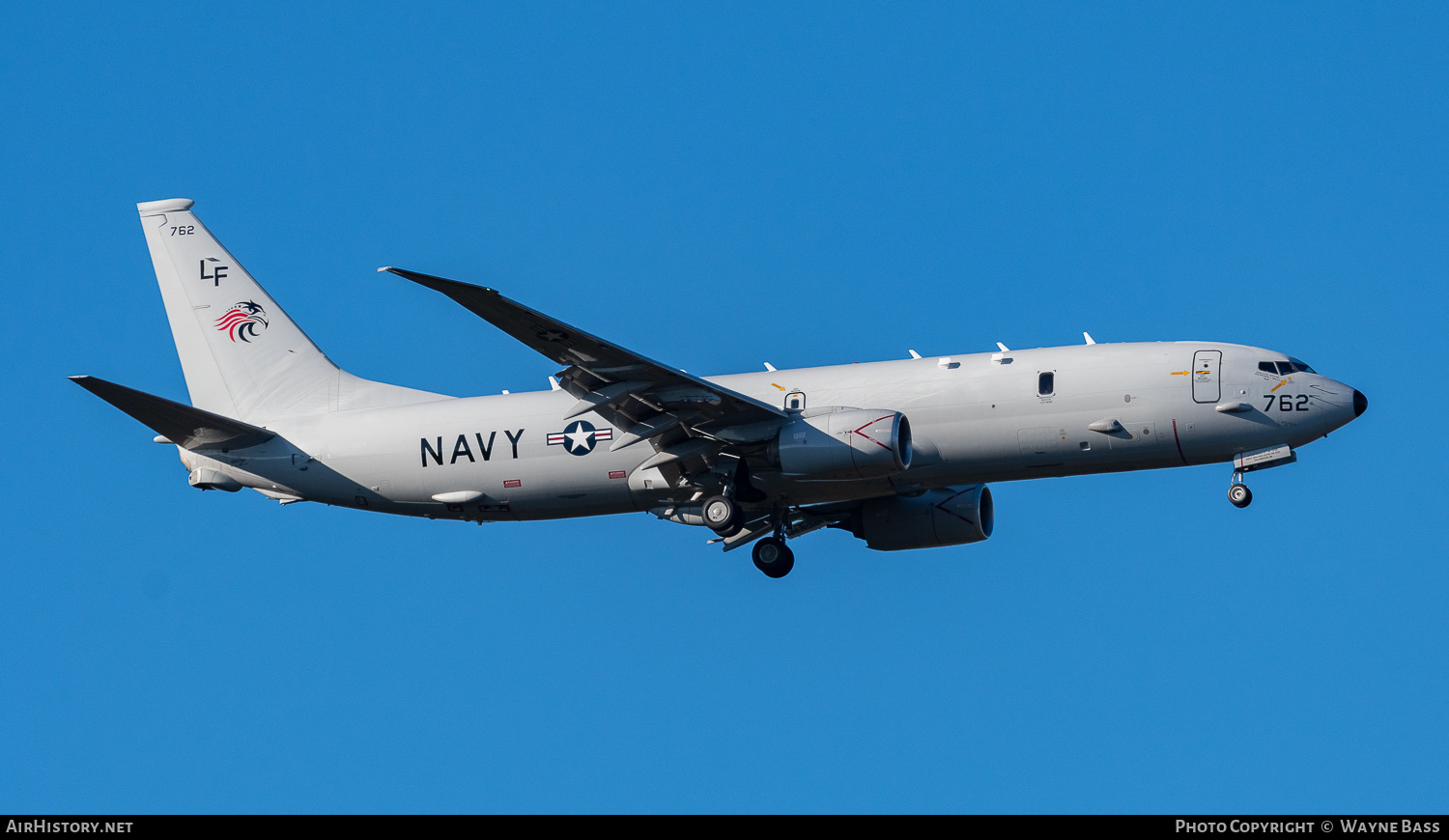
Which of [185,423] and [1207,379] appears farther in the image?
[185,423]

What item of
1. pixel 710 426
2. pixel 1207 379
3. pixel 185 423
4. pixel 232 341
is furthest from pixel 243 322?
pixel 1207 379

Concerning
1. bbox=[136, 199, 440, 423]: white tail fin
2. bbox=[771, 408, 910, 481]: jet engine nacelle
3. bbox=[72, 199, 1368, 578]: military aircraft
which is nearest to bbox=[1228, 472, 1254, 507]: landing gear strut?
bbox=[72, 199, 1368, 578]: military aircraft

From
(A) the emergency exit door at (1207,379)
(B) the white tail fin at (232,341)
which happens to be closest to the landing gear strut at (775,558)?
(B) the white tail fin at (232,341)

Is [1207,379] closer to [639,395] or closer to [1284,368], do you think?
[1284,368]

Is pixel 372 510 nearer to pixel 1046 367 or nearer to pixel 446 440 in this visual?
pixel 446 440

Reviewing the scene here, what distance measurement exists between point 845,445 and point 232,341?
17252mm

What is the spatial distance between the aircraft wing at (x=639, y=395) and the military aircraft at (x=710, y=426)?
52mm

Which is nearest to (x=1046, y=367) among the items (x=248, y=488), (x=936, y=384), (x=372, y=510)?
(x=936, y=384)

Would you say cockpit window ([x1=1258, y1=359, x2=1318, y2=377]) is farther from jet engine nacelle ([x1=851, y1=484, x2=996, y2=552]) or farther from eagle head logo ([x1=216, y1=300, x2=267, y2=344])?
eagle head logo ([x1=216, y1=300, x2=267, y2=344])

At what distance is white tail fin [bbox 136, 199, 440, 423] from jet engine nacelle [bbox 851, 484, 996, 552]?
37.3 feet

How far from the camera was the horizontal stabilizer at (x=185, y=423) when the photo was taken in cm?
3591

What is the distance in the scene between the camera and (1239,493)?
34.6m
